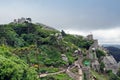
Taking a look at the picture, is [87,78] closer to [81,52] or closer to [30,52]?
[30,52]

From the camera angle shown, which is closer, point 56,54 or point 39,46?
point 56,54

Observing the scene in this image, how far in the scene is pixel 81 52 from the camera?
102 m

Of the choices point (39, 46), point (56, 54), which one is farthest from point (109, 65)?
point (39, 46)

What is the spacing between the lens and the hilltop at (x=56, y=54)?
267ft

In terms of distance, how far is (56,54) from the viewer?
92375 mm

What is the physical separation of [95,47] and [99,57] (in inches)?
187

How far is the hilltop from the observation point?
267 feet

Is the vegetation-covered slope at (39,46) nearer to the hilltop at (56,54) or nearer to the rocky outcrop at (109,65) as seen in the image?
the hilltop at (56,54)

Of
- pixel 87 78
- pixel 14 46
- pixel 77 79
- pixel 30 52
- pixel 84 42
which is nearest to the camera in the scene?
pixel 77 79

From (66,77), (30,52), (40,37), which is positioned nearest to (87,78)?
(66,77)

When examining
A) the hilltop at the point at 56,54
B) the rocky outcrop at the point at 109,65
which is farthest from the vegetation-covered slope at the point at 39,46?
the rocky outcrop at the point at 109,65

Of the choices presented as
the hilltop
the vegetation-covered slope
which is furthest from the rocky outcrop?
the vegetation-covered slope

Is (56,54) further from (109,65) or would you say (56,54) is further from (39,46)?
(109,65)

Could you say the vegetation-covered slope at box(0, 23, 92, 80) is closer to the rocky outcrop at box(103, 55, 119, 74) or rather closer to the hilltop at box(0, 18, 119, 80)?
the hilltop at box(0, 18, 119, 80)
